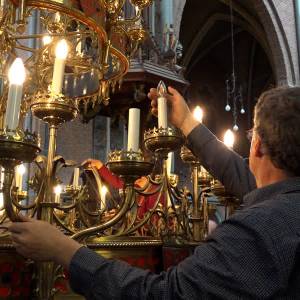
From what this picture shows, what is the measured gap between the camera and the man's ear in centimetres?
97

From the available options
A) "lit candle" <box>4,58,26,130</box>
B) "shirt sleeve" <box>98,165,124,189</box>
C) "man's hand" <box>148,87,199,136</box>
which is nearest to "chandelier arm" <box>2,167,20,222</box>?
"lit candle" <box>4,58,26,130</box>

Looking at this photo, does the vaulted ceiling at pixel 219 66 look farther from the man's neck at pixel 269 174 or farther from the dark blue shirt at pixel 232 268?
the dark blue shirt at pixel 232 268

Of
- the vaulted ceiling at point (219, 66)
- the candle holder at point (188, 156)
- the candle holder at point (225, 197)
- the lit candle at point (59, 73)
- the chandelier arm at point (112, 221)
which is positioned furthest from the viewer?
the vaulted ceiling at point (219, 66)

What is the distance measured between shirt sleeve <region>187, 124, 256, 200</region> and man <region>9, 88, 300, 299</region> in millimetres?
530

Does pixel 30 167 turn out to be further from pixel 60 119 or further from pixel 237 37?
pixel 237 37

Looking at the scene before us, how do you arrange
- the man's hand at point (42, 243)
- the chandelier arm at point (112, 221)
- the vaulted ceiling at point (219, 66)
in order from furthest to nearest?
the vaulted ceiling at point (219, 66), the chandelier arm at point (112, 221), the man's hand at point (42, 243)

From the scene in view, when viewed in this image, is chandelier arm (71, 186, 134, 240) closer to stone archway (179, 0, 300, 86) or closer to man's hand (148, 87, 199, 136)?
man's hand (148, 87, 199, 136)

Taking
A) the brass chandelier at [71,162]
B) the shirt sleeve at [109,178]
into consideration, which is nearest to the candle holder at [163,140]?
the brass chandelier at [71,162]

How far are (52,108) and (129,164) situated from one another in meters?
0.27

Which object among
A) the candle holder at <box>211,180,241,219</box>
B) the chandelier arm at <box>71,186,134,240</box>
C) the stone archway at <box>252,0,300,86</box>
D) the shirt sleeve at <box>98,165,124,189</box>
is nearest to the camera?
the chandelier arm at <box>71,186,134,240</box>

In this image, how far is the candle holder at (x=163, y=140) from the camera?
53.5 inches

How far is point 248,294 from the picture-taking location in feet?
2.35

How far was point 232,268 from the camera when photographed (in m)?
0.72

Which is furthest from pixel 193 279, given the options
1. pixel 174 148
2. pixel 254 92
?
pixel 254 92
